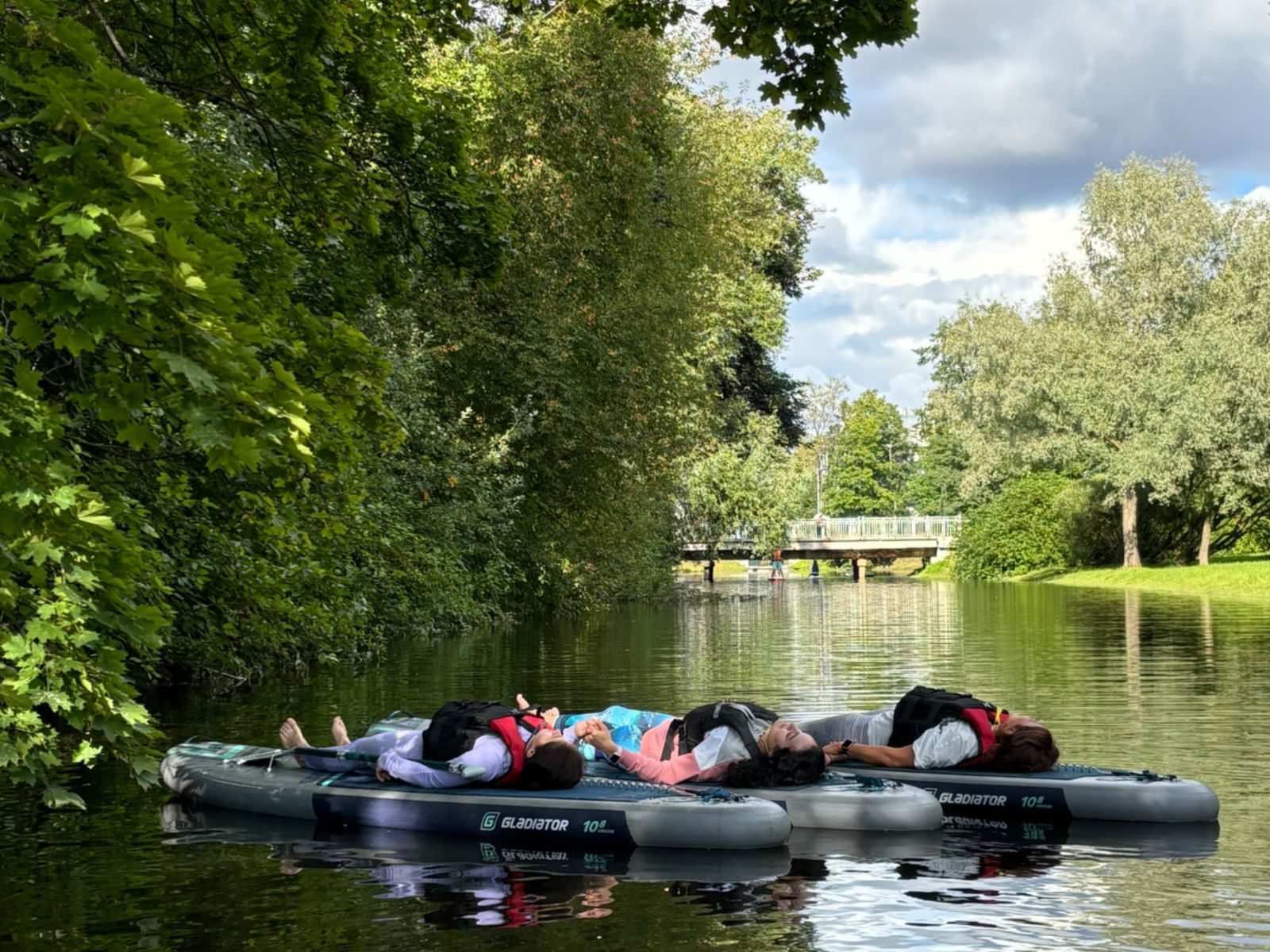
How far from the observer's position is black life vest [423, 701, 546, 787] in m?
9.62

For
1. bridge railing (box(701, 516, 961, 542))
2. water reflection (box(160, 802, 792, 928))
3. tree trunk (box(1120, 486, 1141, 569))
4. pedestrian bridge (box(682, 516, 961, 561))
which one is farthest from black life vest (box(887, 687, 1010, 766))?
bridge railing (box(701, 516, 961, 542))

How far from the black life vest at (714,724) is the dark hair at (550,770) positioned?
0.97m

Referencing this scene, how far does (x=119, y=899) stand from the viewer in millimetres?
7480

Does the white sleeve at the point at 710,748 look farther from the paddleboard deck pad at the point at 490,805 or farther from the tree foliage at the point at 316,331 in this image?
the tree foliage at the point at 316,331

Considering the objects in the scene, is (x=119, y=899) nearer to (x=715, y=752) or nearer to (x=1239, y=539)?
(x=715, y=752)

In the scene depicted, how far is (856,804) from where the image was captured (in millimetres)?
9500

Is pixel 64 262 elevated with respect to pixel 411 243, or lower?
lower

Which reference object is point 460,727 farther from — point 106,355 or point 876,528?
point 876,528

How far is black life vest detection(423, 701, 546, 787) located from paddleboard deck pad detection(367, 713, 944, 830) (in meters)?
1.12

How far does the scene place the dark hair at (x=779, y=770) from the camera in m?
9.86

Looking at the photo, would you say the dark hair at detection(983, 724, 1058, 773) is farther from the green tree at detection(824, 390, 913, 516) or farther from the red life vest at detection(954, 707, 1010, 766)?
the green tree at detection(824, 390, 913, 516)

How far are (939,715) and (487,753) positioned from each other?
347cm

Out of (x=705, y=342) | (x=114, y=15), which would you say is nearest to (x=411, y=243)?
(x=114, y=15)

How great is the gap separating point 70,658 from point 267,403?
2932mm
